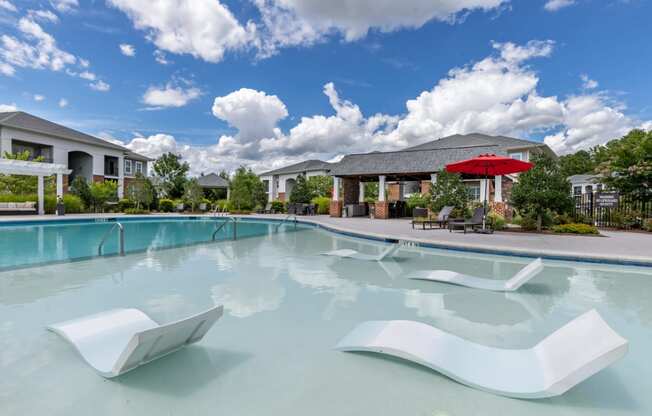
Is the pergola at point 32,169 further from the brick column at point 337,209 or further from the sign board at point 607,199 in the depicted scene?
the sign board at point 607,199

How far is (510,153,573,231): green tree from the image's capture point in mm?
10898

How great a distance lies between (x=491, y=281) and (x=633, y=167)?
11.9 m

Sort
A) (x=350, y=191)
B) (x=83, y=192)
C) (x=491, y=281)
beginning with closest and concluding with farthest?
1. (x=491, y=281)
2. (x=350, y=191)
3. (x=83, y=192)

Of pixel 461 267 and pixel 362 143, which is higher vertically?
pixel 362 143

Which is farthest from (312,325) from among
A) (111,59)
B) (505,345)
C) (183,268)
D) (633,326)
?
(111,59)

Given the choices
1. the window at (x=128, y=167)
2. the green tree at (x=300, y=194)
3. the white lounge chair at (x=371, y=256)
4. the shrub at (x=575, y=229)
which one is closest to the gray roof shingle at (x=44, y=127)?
the window at (x=128, y=167)

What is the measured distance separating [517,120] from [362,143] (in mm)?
15724

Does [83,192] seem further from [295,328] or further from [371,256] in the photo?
[295,328]

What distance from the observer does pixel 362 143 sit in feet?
106

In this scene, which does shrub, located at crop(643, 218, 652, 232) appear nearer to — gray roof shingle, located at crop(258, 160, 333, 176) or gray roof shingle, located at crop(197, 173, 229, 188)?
gray roof shingle, located at crop(258, 160, 333, 176)

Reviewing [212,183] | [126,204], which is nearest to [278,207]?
[126,204]

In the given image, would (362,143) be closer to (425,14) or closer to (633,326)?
(425,14)

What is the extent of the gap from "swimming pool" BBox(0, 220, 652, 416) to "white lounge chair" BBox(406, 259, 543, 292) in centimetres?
16

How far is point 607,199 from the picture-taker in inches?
501
